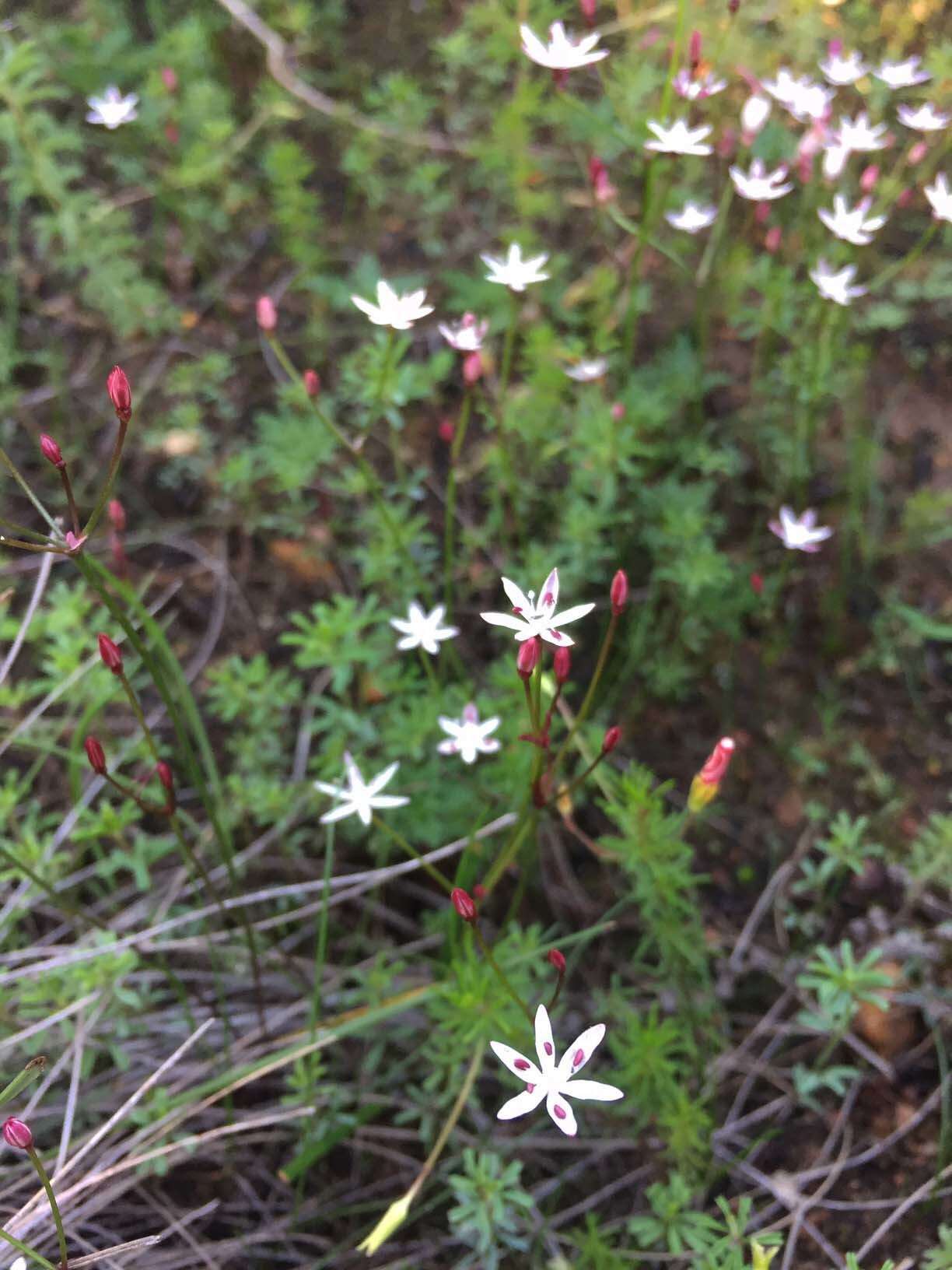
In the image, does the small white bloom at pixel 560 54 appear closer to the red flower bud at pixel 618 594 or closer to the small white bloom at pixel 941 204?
the small white bloom at pixel 941 204

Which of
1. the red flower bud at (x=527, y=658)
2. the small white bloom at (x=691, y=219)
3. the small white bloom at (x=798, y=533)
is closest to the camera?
the red flower bud at (x=527, y=658)

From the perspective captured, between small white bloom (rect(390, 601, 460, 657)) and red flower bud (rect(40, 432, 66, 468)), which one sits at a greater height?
red flower bud (rect(40, 432, 66, 468))

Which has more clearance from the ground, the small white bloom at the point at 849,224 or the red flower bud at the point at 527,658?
the small white bloom at the point at 849,224

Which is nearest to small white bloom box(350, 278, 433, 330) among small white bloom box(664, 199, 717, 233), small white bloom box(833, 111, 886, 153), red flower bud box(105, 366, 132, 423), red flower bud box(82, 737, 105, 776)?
red flower bud box(105, 366, 132, 423)

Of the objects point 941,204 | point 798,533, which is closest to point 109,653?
point 798,533

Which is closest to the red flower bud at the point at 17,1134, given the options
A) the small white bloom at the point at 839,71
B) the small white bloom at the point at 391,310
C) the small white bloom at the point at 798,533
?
the small white bloom at the point at 391,310

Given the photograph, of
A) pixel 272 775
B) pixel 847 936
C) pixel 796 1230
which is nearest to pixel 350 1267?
pixel 796 1230

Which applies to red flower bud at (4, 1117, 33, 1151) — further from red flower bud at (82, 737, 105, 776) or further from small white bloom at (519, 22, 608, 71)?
small white bloom at (519, 22, 608, 71)

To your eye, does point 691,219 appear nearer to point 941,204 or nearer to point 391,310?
point 941,204

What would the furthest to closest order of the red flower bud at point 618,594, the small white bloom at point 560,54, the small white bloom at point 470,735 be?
the small white bloom at point 560,54, the small white bloom at point 470,735, the red flower bud at point 618,594
